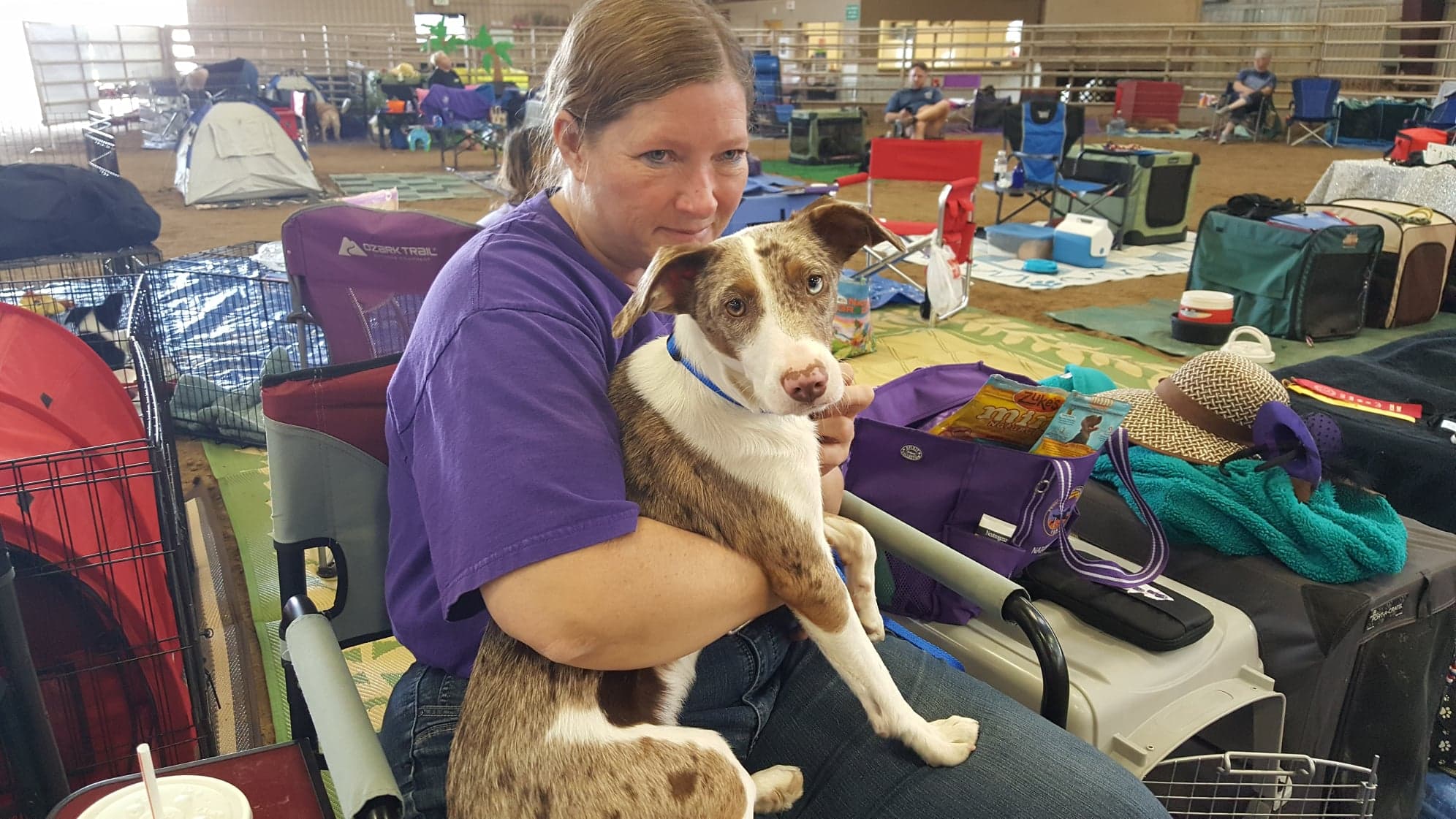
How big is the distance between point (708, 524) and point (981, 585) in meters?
0.56

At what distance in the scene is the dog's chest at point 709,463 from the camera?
1.20 metres

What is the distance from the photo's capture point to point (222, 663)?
2.58 m

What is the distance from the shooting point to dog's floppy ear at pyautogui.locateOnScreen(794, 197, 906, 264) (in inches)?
49.9

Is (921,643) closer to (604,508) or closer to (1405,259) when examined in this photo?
(604,508)

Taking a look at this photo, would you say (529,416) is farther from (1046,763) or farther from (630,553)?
(1046,763)

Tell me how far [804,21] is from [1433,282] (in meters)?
19.7

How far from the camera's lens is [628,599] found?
1025 mm

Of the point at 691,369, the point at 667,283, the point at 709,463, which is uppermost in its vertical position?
the point at 667,283

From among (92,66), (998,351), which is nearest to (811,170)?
(998,351)

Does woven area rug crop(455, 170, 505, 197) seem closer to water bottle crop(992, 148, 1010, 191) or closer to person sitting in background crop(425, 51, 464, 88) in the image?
person sitting in background crop(425, 51, 464, 88)

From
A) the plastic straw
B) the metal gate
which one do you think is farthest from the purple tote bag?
the metal gate

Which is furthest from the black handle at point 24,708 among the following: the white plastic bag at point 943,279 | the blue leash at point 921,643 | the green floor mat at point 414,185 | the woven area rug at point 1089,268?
the green floor mat at point 414,185

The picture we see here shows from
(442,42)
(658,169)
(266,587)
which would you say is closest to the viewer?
(658,169)

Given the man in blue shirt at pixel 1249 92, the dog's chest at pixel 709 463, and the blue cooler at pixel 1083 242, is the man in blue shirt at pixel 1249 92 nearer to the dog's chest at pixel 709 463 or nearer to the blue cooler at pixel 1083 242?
the blue cooler at pixel 1083 242
